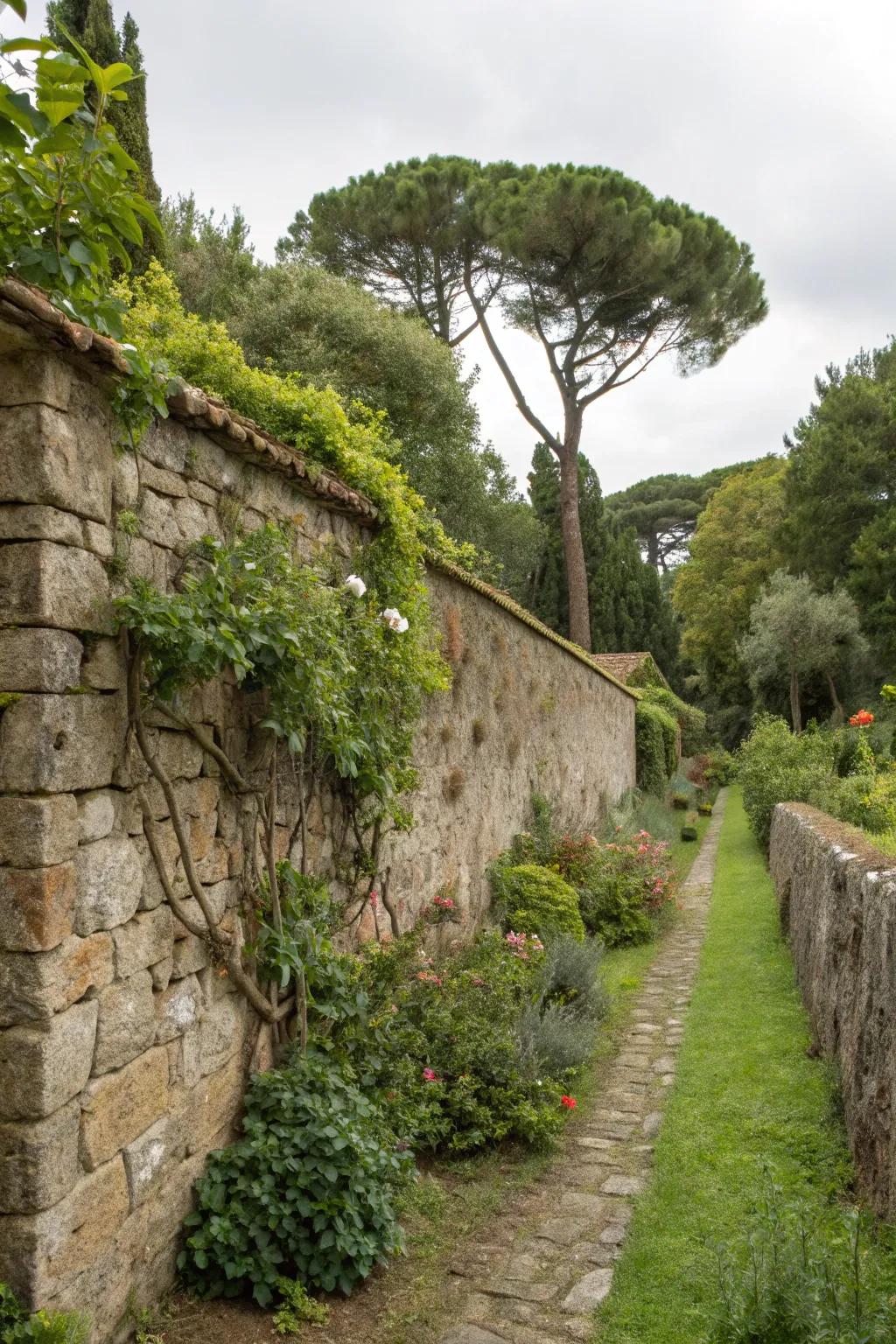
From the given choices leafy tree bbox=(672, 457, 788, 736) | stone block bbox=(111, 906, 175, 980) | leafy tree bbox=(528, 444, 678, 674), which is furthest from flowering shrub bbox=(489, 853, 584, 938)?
leafy tree bbox=(672, 457, 788, 736)

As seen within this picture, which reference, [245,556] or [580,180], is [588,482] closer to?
[580,180]

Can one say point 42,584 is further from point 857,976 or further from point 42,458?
point 857,976

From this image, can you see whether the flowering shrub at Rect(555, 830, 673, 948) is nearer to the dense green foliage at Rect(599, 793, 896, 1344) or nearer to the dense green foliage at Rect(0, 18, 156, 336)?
the dense green foliage at Rect(599, 793, 896, 1344)

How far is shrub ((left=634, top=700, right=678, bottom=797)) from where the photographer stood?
1972cm

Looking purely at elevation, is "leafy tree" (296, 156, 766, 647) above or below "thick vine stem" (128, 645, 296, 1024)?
above

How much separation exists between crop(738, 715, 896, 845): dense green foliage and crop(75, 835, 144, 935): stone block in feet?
18.6

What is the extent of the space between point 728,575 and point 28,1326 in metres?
32.9

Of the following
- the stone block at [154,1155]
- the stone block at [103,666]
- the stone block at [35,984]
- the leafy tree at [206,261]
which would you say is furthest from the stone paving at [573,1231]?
the leafy tree at [206,261]

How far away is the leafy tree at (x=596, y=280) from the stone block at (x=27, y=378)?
61.5ft

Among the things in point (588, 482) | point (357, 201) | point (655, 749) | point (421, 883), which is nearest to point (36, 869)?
point (421, 883)

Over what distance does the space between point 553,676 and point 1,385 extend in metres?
8.64

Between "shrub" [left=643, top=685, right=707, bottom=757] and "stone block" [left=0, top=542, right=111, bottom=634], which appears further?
"shrub" [left=643, top=685, right=707, bottom=757]

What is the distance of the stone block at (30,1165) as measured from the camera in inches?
100

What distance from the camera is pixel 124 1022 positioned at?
303 centimetres
